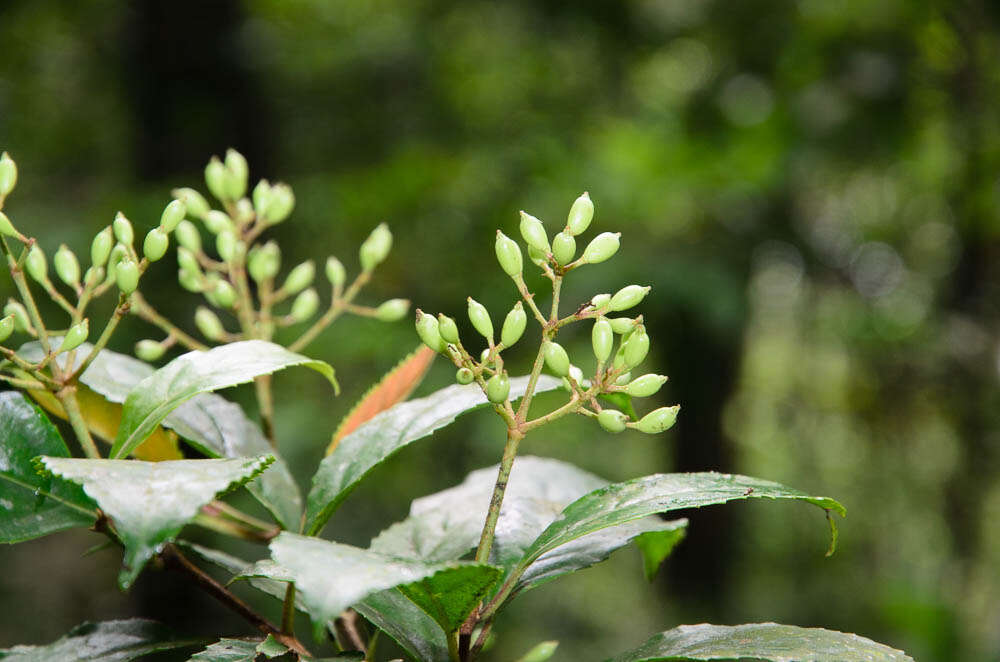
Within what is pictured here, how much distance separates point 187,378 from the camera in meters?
0.50

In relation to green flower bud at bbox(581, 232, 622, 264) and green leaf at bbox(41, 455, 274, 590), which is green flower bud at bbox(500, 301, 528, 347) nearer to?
green flower bud at bbox(581, 232, 622, 264)

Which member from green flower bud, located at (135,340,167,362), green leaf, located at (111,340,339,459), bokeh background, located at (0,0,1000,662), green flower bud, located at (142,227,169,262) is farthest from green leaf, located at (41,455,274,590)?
bokeh background, located at (0,0,1000,662)

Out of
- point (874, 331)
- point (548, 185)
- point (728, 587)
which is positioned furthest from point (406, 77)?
point (728, 587)

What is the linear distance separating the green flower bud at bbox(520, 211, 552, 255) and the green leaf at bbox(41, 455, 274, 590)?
208 mm

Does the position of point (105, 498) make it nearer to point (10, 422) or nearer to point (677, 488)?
point (10, 422)

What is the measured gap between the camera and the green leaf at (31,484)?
506 mm

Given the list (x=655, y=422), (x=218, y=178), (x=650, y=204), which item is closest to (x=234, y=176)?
(x=218, y=178)

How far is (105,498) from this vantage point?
14.5 inches

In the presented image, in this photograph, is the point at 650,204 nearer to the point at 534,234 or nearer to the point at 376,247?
the point at 376,247

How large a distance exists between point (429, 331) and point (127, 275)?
0.63 feet

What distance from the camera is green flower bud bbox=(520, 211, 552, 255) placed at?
0.52 meters

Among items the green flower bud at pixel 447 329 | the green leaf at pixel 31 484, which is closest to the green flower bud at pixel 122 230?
the green leaf at pixel 31 484

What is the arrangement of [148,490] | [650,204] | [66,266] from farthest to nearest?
[650,204] < [66,266] < [148,490]

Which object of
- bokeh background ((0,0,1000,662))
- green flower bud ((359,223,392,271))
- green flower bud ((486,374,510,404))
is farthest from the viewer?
bokeh background ((0,0,1000,662))
